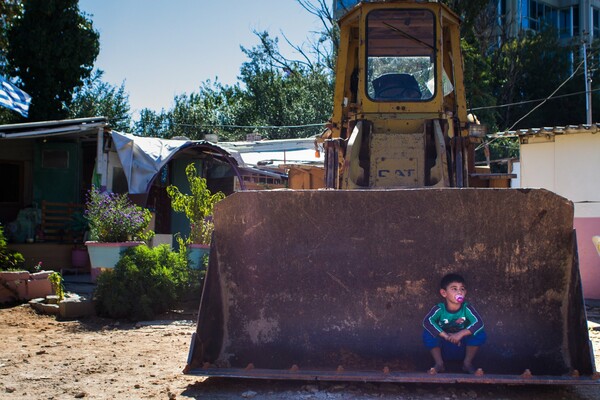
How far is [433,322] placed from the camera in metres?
Result: 4.59

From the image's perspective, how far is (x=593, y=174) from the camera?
40.7 ft

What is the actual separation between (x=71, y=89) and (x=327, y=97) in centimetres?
1243

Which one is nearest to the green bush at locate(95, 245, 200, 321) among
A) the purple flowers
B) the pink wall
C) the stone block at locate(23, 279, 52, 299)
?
the purple flowers

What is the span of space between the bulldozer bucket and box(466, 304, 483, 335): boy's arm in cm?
10

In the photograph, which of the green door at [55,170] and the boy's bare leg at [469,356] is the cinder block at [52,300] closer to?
the green door at [55,170]

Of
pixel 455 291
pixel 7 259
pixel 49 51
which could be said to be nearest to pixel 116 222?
pixel 7 259

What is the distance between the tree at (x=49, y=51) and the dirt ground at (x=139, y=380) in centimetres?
1177

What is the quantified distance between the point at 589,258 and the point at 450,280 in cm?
860

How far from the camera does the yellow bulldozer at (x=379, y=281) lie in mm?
4480

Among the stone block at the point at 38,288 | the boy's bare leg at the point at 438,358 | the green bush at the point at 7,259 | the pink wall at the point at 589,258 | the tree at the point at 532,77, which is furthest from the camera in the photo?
the tree at the point at 532,77

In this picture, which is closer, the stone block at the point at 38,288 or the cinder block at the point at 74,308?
the cinder block at the point at 74,308

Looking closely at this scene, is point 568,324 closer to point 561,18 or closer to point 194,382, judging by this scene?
point 194,382

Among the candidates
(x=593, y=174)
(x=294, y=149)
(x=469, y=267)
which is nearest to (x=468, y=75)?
(x=294, y=149)

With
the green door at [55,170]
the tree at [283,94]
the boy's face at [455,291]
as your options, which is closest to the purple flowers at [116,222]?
the green door at [55,170]
